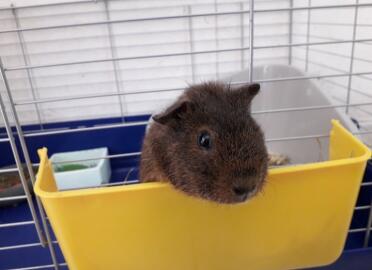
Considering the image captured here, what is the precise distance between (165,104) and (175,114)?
1214mm

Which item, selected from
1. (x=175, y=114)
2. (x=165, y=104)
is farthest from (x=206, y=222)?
(x=165, y=104)

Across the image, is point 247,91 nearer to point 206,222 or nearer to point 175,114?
point 175,114

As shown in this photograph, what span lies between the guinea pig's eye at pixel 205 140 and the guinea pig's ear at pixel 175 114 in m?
0.08

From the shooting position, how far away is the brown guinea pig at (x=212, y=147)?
0.72 metres

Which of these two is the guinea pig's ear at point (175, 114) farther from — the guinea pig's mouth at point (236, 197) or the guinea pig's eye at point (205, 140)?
the guinea pig's mouth at point (236, 197)

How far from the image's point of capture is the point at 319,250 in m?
0.92

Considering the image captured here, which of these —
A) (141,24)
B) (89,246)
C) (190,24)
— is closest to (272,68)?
(190,24)

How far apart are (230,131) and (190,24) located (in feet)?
5.47

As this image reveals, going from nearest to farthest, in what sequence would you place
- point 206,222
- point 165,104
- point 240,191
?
point 240,191 → point 206,222 → point 165,104

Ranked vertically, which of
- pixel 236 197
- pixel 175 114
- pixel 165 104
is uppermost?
pixel 175 114

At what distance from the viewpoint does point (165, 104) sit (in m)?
2.03

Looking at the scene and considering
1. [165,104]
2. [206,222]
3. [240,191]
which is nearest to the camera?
[240,191]

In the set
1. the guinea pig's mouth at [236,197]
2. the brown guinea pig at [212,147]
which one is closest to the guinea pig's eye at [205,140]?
→ the brown guinea pig at [212,147]

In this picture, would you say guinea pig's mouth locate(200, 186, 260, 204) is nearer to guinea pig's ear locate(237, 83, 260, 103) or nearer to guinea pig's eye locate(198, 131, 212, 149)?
guinea pig's eye locate(198, 131, 212, 149)
